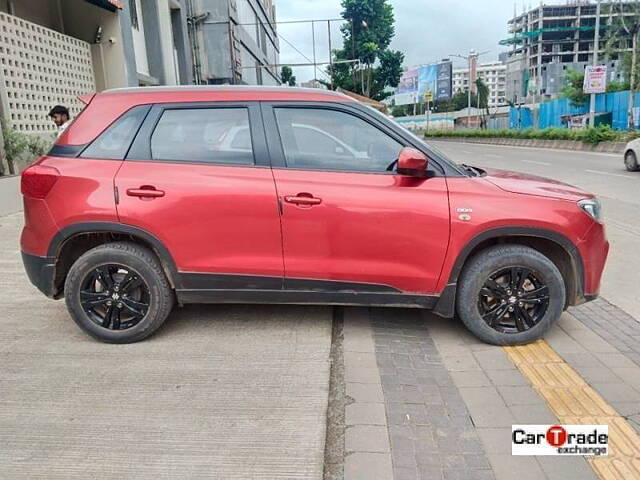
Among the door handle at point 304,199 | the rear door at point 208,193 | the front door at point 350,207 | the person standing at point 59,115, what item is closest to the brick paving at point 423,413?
the front door at point 350,207

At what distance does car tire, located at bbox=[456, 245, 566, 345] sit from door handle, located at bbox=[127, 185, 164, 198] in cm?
218

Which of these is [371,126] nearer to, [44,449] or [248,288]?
[248,288]

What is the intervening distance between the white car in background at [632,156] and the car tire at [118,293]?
14.7m

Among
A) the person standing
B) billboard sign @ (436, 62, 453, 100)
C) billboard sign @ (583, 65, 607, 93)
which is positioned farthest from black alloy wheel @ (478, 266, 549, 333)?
billboard sign @ (436, 62, 453, 100)

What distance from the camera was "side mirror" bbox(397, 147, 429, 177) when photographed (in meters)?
3.32

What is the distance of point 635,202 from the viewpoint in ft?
31.3

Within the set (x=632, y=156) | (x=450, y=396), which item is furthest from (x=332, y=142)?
(x=632, y=156)

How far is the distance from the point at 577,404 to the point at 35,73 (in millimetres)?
10584

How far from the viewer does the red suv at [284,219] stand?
3418mm

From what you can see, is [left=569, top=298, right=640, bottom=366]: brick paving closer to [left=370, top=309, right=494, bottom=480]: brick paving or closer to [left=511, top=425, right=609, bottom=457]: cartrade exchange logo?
A: [left=511, top=425, right=609, bottom=457]: cartrade exchange logo

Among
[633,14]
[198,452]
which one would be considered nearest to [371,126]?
[198,452]

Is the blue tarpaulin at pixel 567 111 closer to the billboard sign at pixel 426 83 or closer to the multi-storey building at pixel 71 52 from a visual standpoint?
the billboard sign at pixel 426 83

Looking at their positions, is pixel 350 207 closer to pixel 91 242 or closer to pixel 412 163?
pixel 412 163

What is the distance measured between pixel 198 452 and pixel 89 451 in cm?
54
